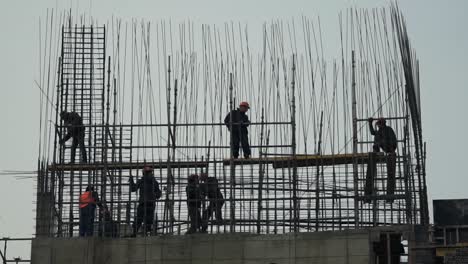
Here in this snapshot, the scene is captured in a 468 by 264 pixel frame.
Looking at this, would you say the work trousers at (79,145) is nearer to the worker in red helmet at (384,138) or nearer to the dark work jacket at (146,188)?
the dark work jacket at (146,188)

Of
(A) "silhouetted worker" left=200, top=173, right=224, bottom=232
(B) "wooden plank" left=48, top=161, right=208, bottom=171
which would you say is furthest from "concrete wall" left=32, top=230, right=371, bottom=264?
(B) "wooden plank" left=48, top=161, right=208, bottom=171

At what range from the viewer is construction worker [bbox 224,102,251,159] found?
76.0 ft

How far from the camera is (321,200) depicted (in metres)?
21.9

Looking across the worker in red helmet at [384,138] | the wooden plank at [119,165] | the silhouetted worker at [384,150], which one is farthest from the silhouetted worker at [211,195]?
the worker in red helmet at [384,138]

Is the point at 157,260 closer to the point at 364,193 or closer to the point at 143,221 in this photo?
the point at 143,221

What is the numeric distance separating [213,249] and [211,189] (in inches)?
61.0

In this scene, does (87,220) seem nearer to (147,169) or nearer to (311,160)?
(147,169)

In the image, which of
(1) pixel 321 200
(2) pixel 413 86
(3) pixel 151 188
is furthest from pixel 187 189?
(2) pixel 413 86

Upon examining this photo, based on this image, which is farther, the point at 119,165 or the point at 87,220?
the point at 119,165

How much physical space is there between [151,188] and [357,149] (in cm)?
475

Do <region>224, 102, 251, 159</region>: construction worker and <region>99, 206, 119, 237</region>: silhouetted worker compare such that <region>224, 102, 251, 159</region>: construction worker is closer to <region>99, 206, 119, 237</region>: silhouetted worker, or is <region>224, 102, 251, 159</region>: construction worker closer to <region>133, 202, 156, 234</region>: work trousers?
<region>133, 202, 156, 234</region>: work trousers

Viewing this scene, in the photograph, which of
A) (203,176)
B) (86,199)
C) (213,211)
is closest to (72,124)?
(86,199)

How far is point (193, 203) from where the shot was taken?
72.8 ft

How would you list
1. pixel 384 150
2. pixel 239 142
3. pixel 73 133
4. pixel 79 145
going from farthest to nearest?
1. pixel 79 145
2. pixel 73 133
3. pixel 239 142
4. pixel 384 150
